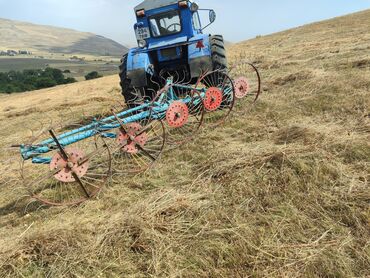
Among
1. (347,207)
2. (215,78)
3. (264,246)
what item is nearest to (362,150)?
(347,207)

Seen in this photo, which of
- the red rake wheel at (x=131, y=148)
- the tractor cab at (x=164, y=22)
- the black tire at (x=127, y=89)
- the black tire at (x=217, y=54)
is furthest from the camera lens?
the tractor cab at (x=164, y=22)

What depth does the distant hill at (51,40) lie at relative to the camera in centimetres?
12638

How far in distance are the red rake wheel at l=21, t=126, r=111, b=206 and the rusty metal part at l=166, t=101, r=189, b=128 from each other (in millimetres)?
851

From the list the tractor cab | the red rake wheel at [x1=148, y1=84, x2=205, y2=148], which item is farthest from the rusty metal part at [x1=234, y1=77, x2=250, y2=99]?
the tractor cab

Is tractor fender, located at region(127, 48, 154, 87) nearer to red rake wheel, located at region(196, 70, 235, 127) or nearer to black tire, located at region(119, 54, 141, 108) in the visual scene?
black tire, located at region(119, 54, 141, 108)

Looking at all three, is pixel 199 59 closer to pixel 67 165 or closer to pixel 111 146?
pixel 111 146

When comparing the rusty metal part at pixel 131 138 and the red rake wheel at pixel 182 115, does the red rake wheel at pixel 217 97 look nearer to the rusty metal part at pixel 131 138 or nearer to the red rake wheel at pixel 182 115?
the red rake wheel at pixel 182 115

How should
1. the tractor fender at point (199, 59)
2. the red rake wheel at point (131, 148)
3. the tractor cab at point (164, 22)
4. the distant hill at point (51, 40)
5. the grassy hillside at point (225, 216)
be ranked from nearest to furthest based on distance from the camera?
1. the grassy hillside at point (225, 216)
2. the red rake wheel at point (131, 148)
3. the tractor fender at point (199, 59)
4. the tractor cab at point (164, 22)
5. the distant hill at point (51, 40)

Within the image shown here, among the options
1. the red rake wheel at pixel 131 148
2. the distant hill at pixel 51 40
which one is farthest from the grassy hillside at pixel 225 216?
the distant hill at pixel 51 40

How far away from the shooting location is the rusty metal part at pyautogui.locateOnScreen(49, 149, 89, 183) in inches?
133

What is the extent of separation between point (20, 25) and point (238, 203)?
19897 cm

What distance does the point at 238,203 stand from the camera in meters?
3.02

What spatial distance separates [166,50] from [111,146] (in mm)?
3038

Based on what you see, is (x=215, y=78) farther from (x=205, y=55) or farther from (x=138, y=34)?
(x=138, y=34)
